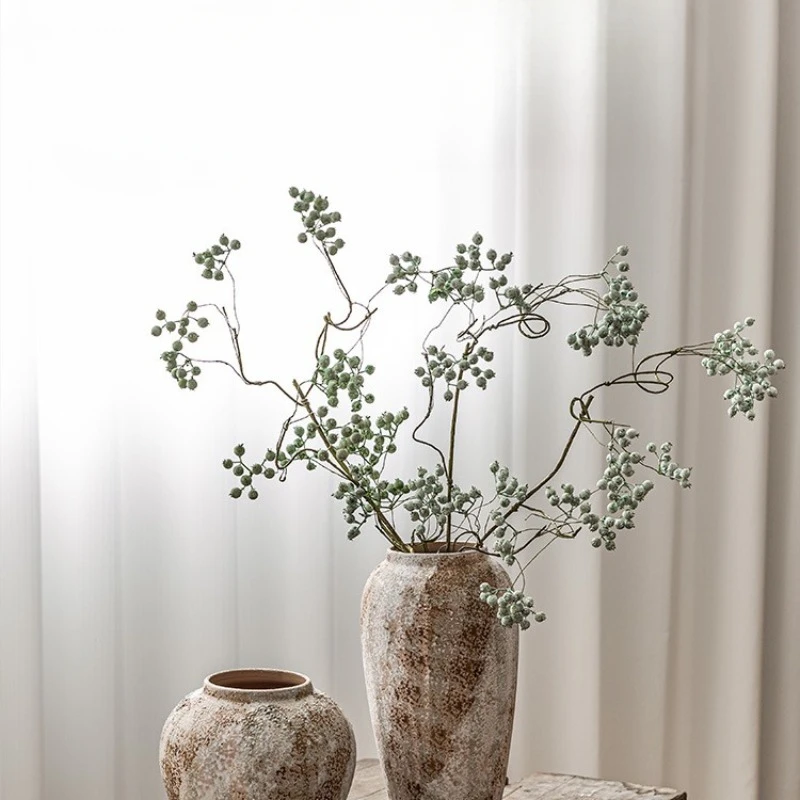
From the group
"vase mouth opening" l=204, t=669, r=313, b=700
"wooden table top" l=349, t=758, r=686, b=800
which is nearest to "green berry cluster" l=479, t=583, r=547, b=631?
"vase mouth opening" l=204, t=669, r=313, b=700

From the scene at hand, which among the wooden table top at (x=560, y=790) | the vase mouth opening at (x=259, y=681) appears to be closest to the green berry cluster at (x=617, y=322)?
the vase mouth opening at (x=259, y=681)

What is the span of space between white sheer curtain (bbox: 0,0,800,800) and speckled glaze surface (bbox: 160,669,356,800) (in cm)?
55

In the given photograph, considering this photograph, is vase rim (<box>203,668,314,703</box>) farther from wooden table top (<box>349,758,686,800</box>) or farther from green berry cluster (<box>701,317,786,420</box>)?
green berry cluster (<box>701,317,786,420</box>)

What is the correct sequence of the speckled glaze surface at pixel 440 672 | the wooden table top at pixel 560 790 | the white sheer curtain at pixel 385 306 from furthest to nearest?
the white sheer curtain at pixel 385 306, the wooden table top at pixel 560 790, the speckled glaze surface at pixel 440 672

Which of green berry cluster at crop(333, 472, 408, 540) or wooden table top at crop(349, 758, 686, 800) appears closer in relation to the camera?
green berry cluster at crop(333, 472, 408, 540)

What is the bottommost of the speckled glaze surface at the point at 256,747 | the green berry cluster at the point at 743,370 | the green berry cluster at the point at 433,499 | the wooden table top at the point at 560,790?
the wooden table top at the point at 560,790

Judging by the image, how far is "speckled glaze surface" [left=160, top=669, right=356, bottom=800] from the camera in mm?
1004

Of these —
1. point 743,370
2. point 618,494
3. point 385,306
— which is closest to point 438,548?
point 618,494

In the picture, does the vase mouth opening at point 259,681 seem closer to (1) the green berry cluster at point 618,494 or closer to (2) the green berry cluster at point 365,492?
(2) the green berry cluster at point 365,492

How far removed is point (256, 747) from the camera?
1.01 meters

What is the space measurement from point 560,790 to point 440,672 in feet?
1.10

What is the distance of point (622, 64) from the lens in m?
1.72

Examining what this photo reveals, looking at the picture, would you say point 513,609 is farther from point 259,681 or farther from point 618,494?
point 259,681

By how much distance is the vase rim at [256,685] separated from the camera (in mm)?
1040
